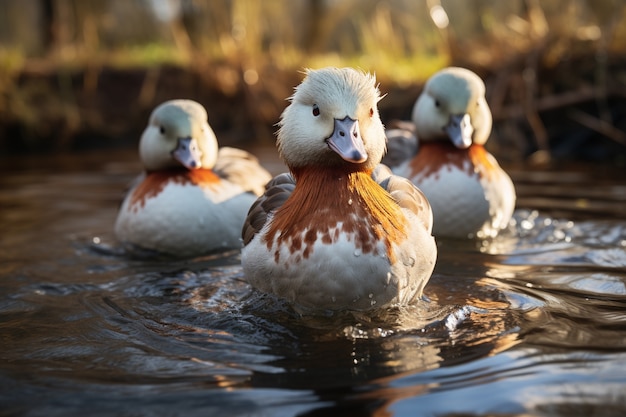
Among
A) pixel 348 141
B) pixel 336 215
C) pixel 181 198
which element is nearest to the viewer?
pixel 348 141

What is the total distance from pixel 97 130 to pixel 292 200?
889 cm

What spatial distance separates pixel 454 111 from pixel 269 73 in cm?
691

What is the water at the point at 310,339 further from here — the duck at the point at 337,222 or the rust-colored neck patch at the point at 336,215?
the rust-colored neck patch at the point at 336,215

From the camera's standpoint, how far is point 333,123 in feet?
13.2

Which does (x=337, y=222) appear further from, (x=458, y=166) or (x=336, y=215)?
(x=458, y=166)

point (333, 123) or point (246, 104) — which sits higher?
point (246, 104)

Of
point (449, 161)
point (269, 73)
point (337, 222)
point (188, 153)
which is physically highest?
point (269, 73)

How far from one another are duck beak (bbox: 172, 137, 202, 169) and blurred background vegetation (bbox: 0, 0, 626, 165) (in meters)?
3.20

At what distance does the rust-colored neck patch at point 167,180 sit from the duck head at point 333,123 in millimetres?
1947

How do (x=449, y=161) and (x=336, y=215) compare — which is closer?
(x=336, y=215)

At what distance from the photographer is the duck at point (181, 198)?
5.96 metres

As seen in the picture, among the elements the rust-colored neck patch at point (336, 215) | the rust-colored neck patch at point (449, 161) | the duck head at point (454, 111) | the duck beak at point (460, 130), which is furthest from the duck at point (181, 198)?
the rust-colored neck patch at point (336, 215)

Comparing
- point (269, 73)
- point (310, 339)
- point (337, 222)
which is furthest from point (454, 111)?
point (269, 73)

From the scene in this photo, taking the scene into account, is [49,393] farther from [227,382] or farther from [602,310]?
[602,310]
